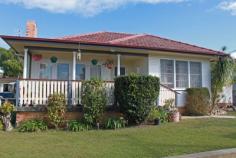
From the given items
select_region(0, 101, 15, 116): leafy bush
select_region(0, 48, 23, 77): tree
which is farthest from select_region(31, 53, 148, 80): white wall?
select_region(0, 48, 23, 77): tree

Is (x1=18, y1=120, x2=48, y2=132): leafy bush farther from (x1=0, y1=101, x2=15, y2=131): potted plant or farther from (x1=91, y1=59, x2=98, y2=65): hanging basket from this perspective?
(x1=91, y1=59, x2=98, y2=65): hanging basket

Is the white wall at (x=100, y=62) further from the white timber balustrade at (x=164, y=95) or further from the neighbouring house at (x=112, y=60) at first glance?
the white timber balustrade at (x=164, y=95)


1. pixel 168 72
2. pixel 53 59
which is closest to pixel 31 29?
pixel 53 59

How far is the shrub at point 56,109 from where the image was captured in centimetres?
1163

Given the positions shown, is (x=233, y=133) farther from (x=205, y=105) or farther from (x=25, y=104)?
(x=25, y=104)

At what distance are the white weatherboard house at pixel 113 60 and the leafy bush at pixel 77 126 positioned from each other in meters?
3.17

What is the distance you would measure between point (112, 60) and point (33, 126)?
7.55m

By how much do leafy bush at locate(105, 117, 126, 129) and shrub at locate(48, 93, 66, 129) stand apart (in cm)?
191

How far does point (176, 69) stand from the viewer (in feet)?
56.7

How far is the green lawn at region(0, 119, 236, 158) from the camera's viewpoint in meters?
7.21

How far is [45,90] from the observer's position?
12422mm

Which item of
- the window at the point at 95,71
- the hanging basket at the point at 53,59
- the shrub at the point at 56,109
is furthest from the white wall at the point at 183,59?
the shrub at the point at 56,109

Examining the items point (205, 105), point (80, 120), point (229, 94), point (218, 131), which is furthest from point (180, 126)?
point (229, 94)

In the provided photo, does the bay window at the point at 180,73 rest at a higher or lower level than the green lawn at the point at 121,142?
higher
